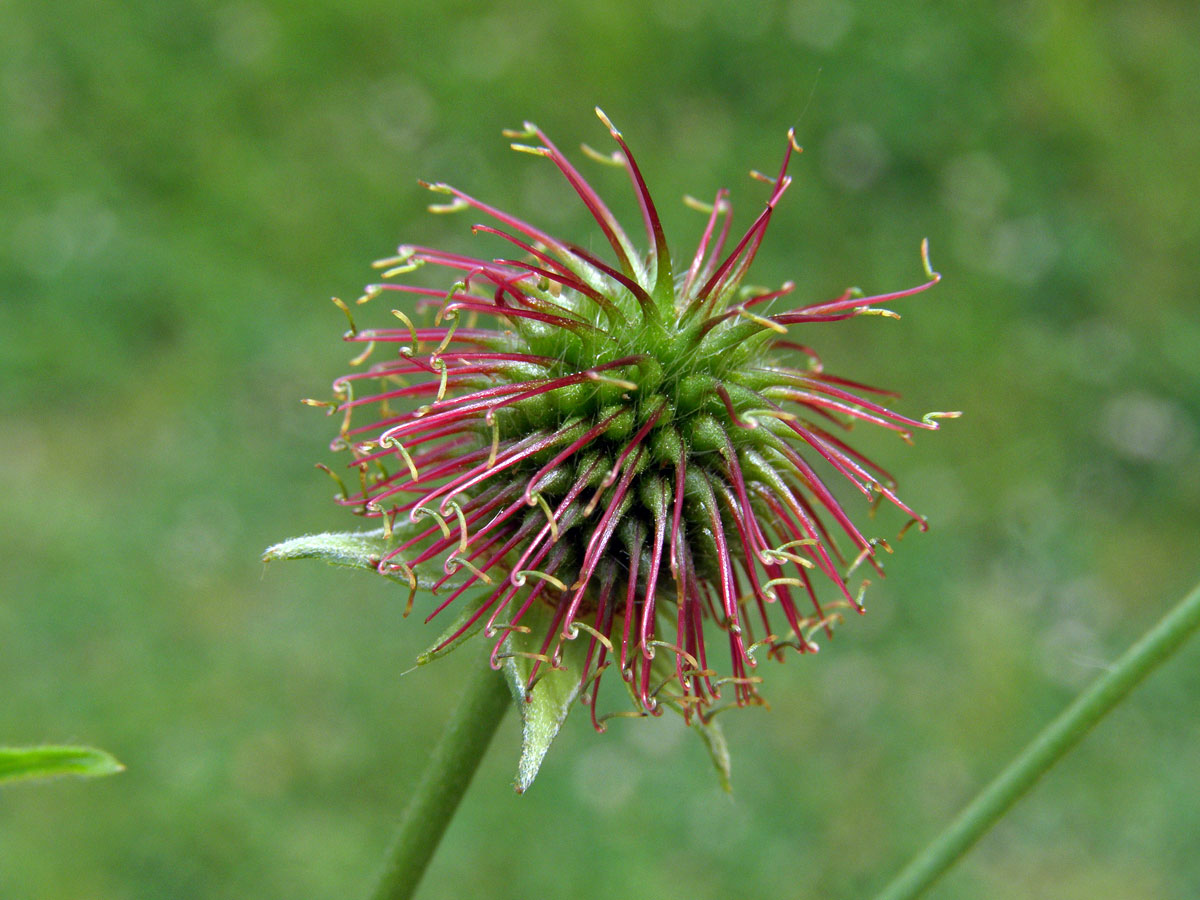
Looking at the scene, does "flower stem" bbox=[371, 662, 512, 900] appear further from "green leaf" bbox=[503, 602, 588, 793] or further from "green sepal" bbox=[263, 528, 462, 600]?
"green sepal" bbox=[263, 528, 462, 600]

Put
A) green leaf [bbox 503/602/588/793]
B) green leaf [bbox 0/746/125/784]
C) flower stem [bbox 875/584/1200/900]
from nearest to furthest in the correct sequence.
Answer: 1. green leaf [bbox 0/746/125/784]
2. green leaf [bbox 503/602/588/793]
3. flower stem [bbox 875/584/1200/900]

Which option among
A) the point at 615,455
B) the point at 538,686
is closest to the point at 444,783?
the point at 538,686

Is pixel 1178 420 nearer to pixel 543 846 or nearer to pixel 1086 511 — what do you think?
pixel 1086 511

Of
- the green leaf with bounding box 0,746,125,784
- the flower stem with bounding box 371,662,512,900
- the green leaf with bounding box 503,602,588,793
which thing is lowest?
the green leaf with bounding box 0,746,125,784

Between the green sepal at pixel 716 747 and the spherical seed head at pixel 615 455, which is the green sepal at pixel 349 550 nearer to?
the spherical seed head at pixel 615 455

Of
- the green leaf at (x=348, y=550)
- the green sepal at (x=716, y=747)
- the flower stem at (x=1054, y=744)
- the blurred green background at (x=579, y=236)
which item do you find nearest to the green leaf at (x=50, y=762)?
the green leaf at (x=348, y=550)

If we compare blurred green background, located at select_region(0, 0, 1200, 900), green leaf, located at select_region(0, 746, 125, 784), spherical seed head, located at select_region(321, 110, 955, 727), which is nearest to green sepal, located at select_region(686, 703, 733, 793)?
spherical seed head, located at select_region(321, 110, 955, 727)

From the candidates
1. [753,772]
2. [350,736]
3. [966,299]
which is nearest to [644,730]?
[753,772]
